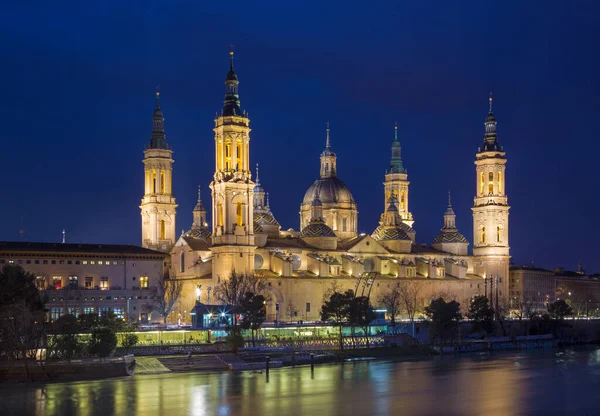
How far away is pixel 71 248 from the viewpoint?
106m

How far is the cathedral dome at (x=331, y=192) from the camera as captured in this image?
131125 mm

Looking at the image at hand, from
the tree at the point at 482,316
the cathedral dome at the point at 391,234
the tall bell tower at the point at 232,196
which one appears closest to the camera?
the tall bell tower at the point at 232,196

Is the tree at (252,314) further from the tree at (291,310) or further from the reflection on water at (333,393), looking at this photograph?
the tree at (291,310)

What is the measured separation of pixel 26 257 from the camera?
102 m

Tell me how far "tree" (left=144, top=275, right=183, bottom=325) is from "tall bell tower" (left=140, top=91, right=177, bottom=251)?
9.85 metres

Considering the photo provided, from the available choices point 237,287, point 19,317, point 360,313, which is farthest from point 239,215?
point 19,317

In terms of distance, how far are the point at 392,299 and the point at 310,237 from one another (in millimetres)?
13762

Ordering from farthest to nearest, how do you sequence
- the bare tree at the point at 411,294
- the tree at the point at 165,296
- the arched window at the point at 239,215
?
the bare tree at the point at 411,294, the arched window at the point at 239,215, the tree at the point at 165,296

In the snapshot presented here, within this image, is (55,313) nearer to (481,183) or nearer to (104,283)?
(104,283)

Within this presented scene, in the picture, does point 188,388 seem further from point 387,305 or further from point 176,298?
point 387,305

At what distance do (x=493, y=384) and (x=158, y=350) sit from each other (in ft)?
91.3

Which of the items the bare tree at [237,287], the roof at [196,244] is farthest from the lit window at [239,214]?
the roof at [196,244]

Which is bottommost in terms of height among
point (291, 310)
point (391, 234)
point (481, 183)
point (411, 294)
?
point (291, 310)

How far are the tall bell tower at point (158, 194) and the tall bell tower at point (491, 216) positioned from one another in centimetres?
4413
